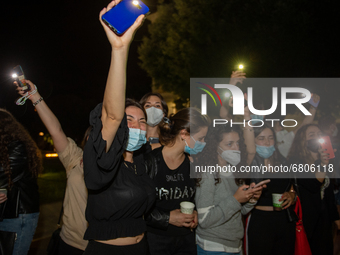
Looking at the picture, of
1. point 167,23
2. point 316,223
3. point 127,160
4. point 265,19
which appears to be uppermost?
point 167,23

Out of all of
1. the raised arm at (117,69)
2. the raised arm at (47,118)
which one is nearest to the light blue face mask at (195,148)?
the raised arm at (47,118)

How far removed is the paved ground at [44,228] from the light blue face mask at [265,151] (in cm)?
425

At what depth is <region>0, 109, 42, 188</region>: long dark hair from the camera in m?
2.90

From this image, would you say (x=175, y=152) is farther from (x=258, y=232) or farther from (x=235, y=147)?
(x=258, y=232)

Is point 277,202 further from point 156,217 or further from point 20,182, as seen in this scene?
point 20,182

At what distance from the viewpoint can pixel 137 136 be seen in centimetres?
233

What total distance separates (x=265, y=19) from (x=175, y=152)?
7089 millimetres

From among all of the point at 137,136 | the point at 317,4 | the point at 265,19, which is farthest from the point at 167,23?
the point at 137,136

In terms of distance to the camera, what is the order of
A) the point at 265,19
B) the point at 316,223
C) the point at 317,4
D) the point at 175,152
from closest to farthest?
the point at 175,152 < the point at 316,223 < the point at 317,4 < the point at 265,19

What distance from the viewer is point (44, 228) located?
6.17m

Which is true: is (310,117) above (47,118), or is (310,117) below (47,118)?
above

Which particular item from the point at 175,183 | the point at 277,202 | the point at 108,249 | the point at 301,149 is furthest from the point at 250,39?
the point at 108,249

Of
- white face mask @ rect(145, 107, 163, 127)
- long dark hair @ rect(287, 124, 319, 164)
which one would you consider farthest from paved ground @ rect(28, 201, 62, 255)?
long dark hair @ rect(287, 124, 319, 164)

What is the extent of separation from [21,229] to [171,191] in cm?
174
